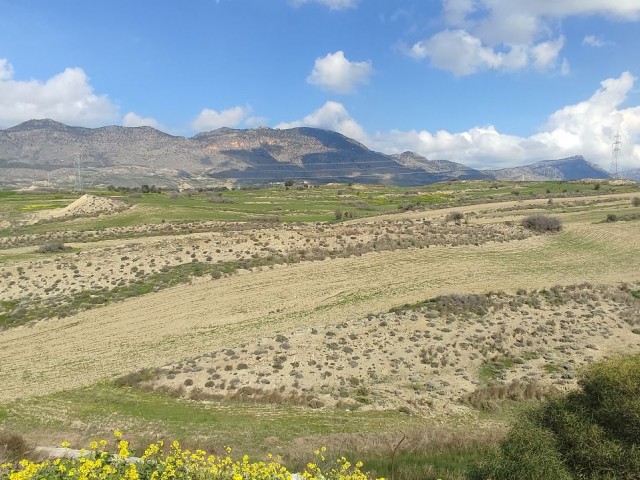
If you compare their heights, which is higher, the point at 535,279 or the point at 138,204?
the point at 138,204

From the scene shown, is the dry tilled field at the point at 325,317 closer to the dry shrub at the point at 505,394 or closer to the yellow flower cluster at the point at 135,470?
the dry shrub at the point at 505,394

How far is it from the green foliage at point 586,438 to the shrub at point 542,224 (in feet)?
153

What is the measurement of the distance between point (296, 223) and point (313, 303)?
109 feet

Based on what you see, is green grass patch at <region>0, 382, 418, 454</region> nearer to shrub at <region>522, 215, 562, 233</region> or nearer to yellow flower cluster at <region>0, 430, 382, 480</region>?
yellow flower cluster at <region>0, 430, 382, 480</region>

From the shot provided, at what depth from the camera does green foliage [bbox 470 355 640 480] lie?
984 cm

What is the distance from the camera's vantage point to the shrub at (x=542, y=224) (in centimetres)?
5438

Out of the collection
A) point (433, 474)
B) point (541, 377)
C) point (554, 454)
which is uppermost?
point (554, 454)

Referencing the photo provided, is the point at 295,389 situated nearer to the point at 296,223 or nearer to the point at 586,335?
the point at 586,335

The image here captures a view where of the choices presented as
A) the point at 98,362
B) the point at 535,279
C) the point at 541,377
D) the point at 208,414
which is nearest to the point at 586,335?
the point at 541,377

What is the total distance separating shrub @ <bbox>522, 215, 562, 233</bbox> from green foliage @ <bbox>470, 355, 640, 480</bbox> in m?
46.6

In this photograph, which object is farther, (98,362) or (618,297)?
(618,297)

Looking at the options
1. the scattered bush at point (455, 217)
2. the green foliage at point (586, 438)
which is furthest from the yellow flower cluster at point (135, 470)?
the scattered bush at point (455, 217)

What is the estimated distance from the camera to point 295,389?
2009 cm

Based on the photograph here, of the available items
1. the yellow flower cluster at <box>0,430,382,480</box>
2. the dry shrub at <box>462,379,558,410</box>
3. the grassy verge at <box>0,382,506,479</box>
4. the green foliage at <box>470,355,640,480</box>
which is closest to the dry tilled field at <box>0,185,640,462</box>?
the dry shrub at <box>462,379,558,410</box>
